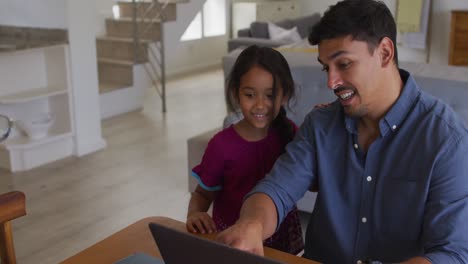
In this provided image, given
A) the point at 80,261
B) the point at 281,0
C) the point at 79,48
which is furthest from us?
the point at 281,0

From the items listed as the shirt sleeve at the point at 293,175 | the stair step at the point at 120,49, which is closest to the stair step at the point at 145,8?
the stair step at the point at 120,49

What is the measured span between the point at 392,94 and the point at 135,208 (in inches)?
94.3

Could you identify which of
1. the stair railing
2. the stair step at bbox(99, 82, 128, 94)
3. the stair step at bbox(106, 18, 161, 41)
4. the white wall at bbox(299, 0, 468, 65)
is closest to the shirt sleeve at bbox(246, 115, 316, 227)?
the stair step at bbox(99, 82, 128, 94)

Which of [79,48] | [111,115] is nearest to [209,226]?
[79,48]

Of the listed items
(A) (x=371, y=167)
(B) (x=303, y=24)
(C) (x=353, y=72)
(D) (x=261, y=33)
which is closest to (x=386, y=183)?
(A) (x=371, y=167)

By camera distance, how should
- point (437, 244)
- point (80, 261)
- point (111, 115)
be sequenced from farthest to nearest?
point (111, 115) < point (80, 261) < point (437, 244)

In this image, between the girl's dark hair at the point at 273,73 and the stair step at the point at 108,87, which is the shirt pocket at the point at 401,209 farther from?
the stair step at the point at 108,87

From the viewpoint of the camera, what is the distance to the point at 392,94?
1.29 m

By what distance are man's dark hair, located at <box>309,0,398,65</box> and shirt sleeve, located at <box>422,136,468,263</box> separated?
0.91 ft

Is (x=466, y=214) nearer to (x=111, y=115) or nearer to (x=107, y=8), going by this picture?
(x=111, y=115)

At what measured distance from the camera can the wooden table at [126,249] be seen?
1273 mm

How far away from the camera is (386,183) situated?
1.28 meters

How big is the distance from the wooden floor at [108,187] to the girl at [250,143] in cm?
145

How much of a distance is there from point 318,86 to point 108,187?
5.15 ft
